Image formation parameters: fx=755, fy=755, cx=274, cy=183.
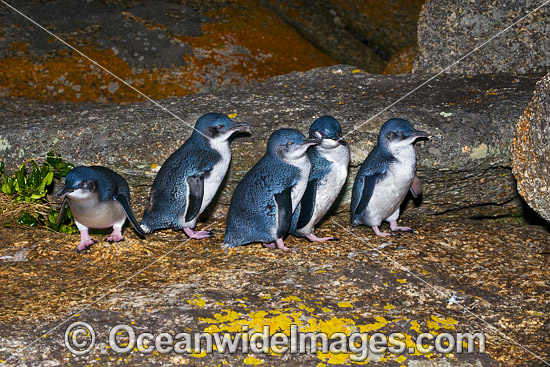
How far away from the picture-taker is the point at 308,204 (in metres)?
5.39

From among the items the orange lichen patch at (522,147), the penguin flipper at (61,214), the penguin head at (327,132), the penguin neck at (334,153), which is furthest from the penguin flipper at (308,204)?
the penguin flipper at (61,214)

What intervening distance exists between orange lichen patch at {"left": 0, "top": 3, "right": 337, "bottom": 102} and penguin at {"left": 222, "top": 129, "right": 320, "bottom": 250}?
3.39m

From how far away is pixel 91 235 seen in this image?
5652 mm

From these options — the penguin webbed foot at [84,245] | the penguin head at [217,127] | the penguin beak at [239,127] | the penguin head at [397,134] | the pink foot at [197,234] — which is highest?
the penguin head at [397,134]

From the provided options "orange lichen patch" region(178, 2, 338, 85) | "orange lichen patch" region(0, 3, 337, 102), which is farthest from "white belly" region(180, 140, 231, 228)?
"orange lichen patch" region(178, 2, 338, 85)

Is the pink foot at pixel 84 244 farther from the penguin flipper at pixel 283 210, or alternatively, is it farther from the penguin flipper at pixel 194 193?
the penguin flipper at pixel 283 210

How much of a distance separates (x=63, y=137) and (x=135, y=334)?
2620mm

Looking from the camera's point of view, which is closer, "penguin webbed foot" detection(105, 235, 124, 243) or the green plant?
"penguin webbed foot" detection(105, 235, 124, 243)

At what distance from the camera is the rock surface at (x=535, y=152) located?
489cm

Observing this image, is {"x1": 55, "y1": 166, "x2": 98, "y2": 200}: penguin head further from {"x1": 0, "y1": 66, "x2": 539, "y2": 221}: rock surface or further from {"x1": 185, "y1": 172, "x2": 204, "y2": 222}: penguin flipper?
{"x1": 0, "y1": 66, "x2": 539, "y2": 221}: rock surface

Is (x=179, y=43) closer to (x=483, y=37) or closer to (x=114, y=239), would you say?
(x=483, y=37)

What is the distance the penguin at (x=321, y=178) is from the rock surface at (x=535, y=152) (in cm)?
120

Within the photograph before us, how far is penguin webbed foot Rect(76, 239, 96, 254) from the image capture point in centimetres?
525

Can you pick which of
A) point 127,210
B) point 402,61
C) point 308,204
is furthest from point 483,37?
point 127,210
